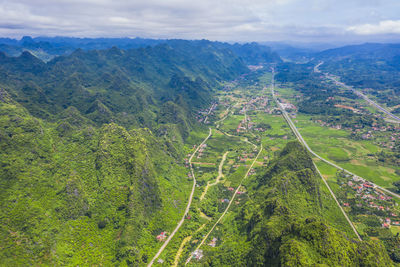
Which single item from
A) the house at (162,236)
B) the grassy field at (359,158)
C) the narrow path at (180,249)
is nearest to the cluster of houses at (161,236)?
the house at (162,236)

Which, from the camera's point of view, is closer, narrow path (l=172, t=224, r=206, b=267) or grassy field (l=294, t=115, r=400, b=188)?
narrow path (l=172, t=224, r=206, b=267)

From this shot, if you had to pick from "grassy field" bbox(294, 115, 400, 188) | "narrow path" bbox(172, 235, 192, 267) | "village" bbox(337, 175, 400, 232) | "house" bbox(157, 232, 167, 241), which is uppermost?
"village" bbox(337, 175, 400, 232)

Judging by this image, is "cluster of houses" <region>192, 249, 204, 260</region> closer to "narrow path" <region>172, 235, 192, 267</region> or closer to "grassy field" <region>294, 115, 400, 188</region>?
"narrow path" <region>172, 235, 192, 267</region>

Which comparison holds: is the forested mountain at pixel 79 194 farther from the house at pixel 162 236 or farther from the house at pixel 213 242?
the house at pixel 213 242

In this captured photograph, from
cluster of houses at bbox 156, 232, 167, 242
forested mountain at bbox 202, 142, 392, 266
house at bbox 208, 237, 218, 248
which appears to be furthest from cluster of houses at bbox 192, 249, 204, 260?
cluster of houses at bbox 156, 232, 167, 242

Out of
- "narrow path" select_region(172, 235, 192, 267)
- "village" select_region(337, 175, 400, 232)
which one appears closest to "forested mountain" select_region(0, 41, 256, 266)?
"narrow path" select_region(172, 235, 192, 267)

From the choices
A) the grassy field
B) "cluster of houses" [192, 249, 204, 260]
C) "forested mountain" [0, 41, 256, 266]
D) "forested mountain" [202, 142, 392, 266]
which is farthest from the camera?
the grassy field

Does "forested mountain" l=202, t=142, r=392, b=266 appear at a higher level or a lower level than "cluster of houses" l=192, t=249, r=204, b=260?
higher

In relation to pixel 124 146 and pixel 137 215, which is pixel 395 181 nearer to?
→ pixel 137 215

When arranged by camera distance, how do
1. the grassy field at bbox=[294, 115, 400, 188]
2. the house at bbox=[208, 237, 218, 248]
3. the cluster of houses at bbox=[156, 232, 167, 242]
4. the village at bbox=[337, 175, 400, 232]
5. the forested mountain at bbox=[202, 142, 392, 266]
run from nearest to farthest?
the forested mountain at bbox=[202, 142, 392, 266] → the house at bbox=[208, 237, 218, 248] → the cluster of houses at bbox=[156, 232, 167, 242] → the village at bbox=[337, 175, 400, 232] → the grassy field at bbox=[294, 115, 400, 188]

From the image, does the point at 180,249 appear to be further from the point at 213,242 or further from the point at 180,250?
the point at 213,242

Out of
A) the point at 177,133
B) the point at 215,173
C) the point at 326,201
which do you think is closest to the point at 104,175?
the point at 215,173
